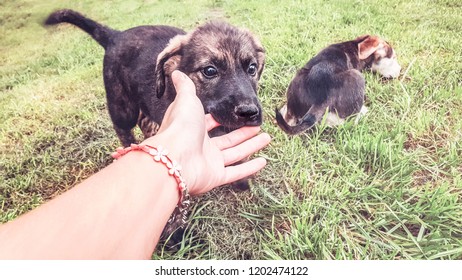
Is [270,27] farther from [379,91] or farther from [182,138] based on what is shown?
[182,138]

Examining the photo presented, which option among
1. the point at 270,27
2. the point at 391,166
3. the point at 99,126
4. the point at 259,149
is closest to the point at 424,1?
the point at 270,27

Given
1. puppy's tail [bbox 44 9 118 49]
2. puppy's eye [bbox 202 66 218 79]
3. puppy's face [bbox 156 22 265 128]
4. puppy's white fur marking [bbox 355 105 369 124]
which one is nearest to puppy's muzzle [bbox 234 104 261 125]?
puppy's face [bbox 156 22 265 128]

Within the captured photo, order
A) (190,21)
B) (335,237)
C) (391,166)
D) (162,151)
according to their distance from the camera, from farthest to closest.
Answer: (190,21), (391,166), (335,237), (162,151)

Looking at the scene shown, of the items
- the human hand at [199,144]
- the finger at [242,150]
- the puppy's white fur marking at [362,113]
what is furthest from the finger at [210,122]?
the puppy's white fur marking at [362,113]

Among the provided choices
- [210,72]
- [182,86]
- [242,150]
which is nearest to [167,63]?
[210,72]

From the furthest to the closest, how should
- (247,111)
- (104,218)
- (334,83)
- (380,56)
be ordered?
(334,83) < (380,56) < (247,111) < (104,218)

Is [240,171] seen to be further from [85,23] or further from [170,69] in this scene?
[85,23]

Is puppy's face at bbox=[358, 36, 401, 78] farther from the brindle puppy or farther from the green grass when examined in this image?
the brindle puppy

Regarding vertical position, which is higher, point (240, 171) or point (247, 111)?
point (247, 111)

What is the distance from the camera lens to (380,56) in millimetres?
1669

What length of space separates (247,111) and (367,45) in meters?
0.95

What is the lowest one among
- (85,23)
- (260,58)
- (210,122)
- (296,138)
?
(296,138)

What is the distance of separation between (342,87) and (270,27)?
503mm

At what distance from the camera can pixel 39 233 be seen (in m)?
0.85
